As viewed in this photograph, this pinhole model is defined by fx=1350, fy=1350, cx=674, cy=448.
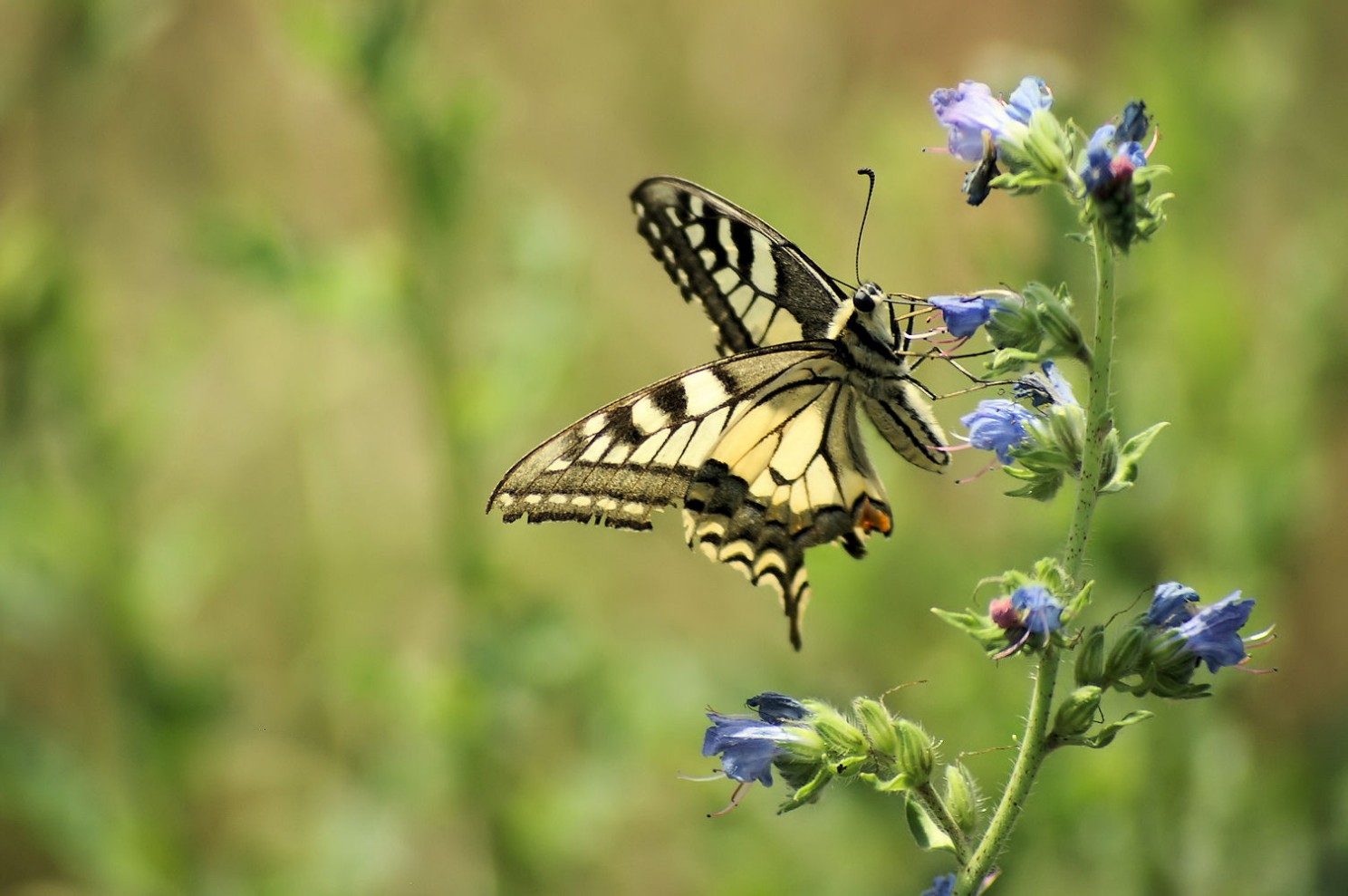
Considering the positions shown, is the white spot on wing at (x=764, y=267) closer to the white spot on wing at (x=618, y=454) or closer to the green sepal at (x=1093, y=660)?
the white spot on wing at (x=618, y=454)

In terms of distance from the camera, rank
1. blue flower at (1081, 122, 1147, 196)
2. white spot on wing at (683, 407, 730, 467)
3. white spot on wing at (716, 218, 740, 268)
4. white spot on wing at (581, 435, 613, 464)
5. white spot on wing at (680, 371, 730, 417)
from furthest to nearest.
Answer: white spot on wing at (716, 218, 740, 268), white spot on wing at (683, 407, 730, 467), white spot on wing at (680, 371, 730, 417), white spot on wing at (581, 435, 613, 464), blue flower at (1081, 122, 1147, 196)

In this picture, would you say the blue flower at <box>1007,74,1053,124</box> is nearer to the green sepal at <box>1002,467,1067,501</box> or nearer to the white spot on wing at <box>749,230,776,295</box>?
the green sepal at <box>1002,467,1067,501</box>

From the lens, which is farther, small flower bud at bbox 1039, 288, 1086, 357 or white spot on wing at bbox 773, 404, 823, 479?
white spot on wing at bbox 773, 404, 823, 479

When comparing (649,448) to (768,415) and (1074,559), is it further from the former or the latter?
(1074,559)

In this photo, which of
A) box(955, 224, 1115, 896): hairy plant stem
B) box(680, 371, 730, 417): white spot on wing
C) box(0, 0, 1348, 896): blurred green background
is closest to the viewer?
box(955, 224, 1115, 896): hairy plant stem

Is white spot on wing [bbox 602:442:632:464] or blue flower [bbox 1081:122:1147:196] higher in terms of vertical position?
white spot on wing [bbox 602:442:632:464]

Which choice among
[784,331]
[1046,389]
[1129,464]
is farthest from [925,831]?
[784,331]

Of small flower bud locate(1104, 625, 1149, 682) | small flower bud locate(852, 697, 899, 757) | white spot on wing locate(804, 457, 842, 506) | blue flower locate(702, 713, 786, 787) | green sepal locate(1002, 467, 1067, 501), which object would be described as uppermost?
white spot on wing locate(804, 457, 842, 506)

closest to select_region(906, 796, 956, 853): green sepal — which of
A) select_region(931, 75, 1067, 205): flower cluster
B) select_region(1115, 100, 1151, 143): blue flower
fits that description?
select_region(931, 75, 1067, 205): flower cluster
